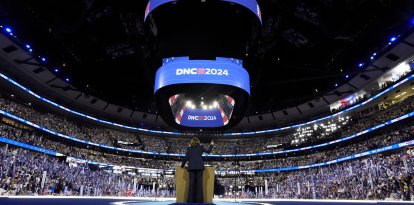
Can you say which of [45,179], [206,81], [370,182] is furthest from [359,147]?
[45,179]

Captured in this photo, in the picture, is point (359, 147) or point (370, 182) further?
point (359, 147)

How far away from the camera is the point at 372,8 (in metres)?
20.1

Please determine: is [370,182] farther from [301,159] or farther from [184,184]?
[301,159]

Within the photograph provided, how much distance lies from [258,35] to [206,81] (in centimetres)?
886

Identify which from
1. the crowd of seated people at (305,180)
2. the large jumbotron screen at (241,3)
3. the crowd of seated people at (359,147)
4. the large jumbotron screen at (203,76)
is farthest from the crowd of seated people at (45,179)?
the crowd of seated people at (359,147)

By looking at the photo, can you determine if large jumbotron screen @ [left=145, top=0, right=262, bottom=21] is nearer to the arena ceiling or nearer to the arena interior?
the arena interior

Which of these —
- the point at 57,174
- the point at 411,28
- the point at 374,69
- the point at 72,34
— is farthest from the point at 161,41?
the point at 374,69

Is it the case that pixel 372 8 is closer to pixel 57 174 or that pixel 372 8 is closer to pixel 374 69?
pixel 374 69

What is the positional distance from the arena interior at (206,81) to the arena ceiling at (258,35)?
0.14m

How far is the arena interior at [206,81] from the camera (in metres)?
17.6

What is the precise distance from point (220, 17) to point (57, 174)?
57.5ft

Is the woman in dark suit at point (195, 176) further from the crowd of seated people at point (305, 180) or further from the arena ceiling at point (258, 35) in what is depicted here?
the arena ceiling at point (258, 35)

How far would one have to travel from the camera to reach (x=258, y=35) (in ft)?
73.8

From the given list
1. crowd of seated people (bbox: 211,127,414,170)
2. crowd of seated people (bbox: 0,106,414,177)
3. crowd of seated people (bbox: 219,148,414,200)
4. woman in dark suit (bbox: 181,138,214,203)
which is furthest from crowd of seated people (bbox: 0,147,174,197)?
crowd of seated people (bbox: 211,127,414,170)
